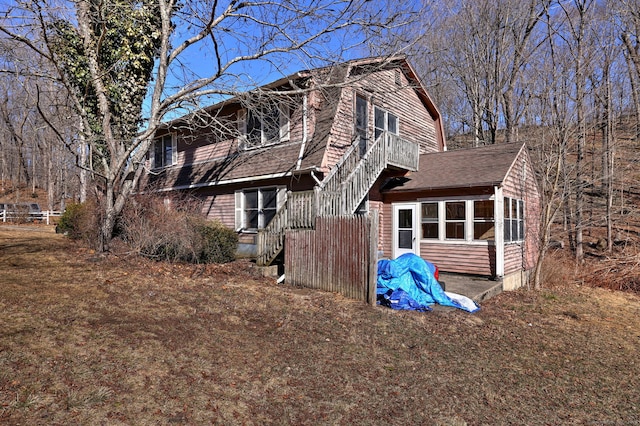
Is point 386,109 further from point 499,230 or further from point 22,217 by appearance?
point 22,217

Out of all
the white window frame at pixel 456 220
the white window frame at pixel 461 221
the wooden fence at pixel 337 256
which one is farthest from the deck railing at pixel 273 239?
the white window frame at pixel 461 221

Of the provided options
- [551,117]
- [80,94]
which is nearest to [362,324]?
[551,117]

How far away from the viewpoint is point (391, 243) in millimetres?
13547

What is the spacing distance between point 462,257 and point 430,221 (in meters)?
1.56

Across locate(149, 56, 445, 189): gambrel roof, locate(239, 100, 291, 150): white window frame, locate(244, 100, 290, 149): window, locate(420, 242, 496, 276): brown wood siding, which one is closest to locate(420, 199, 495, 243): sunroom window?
locate(420, 242, 496, 276): brown wood siding

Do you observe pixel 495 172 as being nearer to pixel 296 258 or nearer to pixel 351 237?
pixel 351 237

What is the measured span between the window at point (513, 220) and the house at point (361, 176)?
4cm

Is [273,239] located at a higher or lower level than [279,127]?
lower

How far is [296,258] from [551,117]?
32.4 feet

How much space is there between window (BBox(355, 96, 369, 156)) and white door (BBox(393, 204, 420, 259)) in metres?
2.48

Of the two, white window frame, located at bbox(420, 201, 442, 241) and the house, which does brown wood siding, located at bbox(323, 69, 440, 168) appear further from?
white window frame, located at bbox(420, 201, 442, 241)

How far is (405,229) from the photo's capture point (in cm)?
1323

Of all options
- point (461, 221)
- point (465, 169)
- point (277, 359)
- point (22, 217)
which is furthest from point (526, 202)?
point (22, 217)

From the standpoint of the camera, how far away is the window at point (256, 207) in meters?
13.5
